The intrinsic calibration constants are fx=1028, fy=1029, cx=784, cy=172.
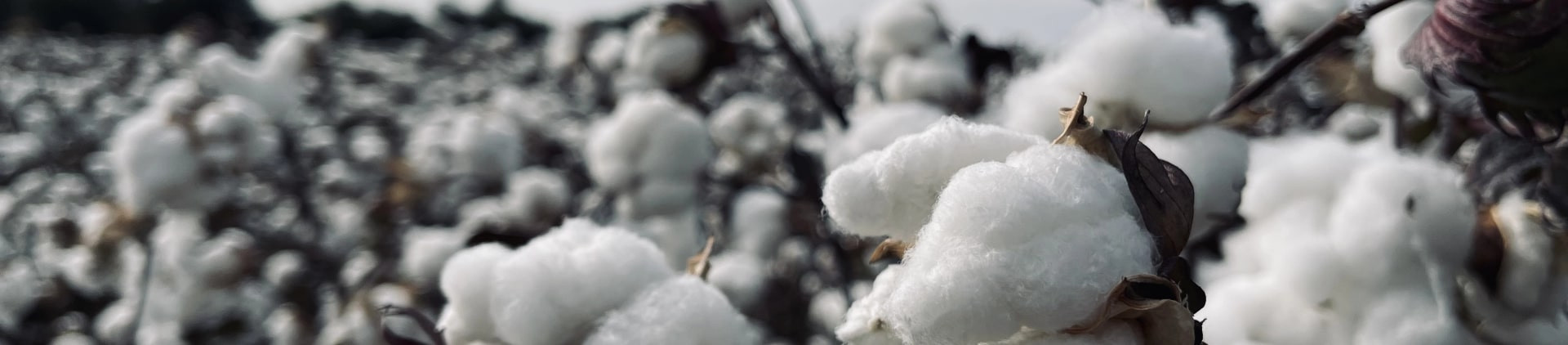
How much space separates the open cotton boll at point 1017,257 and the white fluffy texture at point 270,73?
2.22 metres

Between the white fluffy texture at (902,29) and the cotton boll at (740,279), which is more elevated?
the white fluffy texture at (902,29)

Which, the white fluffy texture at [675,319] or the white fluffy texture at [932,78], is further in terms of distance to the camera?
the white fluffy texture at [932,78]

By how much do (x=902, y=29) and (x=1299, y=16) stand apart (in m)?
0.55

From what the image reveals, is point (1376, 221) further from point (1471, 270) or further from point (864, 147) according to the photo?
point (864, 147)

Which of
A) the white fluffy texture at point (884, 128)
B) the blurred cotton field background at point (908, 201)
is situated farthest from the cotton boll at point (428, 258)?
the white fluffy texture at point (884, 128)

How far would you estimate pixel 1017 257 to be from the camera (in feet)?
1.22

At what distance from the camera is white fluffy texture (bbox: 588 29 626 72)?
2623mm

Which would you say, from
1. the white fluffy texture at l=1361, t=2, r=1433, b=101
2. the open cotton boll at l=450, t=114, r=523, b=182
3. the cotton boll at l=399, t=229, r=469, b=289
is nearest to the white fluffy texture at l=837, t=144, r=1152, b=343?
the white fluffy texture at l=1361, t=2, r=1433, b=101

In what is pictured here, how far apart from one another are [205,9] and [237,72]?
12.4 m

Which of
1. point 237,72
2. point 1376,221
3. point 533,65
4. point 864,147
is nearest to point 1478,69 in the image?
point 1376,221

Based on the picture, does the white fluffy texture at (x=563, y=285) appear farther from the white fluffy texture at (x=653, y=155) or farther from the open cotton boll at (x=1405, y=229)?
the white fluffy texture at (x=653, y=155)

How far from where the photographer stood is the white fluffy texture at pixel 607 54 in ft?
8.61

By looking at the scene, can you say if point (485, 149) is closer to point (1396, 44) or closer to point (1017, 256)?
point (1396, 44)

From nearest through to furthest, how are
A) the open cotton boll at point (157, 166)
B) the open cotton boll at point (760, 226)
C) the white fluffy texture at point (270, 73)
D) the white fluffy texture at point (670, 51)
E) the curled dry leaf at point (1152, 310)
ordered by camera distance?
the curled dry leaf at point (1152, 310), the white fluffy texture at point (670, 51), the open cotton boll at point (157, 166), the open cotton boll at point (760, 226), the white fluffy texture at point (270, 73)
